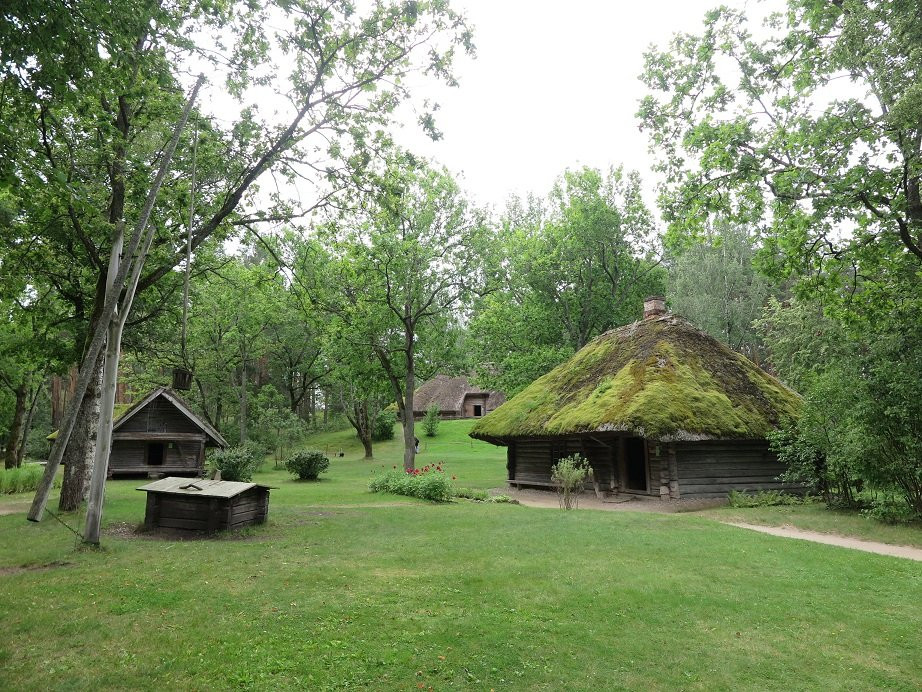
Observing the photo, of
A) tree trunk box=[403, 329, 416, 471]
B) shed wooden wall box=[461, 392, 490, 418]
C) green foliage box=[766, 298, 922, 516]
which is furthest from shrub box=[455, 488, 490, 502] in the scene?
shed wooden wall box=[461, 392, 490, 418]

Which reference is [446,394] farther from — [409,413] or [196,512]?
[196,512]

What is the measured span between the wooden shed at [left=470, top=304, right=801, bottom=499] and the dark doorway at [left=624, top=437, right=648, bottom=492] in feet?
0.12

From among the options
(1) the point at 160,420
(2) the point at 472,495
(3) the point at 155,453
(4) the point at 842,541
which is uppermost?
(1) the point at 160,420

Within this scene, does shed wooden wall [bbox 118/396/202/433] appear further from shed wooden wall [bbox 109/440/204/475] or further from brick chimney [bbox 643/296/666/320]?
brick chimney [bbox 643/296/666/320]

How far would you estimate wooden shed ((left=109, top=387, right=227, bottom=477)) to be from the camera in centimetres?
2684

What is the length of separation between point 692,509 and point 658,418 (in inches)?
109

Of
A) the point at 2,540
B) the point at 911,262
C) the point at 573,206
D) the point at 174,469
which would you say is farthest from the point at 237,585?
the point at 573,206

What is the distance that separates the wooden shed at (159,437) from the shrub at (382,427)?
17.8 m

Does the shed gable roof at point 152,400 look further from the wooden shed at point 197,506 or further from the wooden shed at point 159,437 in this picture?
the wooden shed at point 197,506

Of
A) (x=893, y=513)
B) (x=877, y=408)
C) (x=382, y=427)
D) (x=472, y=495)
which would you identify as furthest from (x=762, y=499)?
(x=382, y=427)

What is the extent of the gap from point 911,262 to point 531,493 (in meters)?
13.7

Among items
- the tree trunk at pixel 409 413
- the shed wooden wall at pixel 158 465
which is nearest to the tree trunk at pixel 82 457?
the tree trunk at pixel 409 413

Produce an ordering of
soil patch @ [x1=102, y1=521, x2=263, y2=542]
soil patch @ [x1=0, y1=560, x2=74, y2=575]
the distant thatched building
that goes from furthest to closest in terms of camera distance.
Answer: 1. the distant thatched building
2. soil patch @ [x1=102, y1=521, x2=263, y2=542]
3. soil patch @ [x1=0, y1=560, x2=74, y2=575]

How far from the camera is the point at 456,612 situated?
6.32 meters
